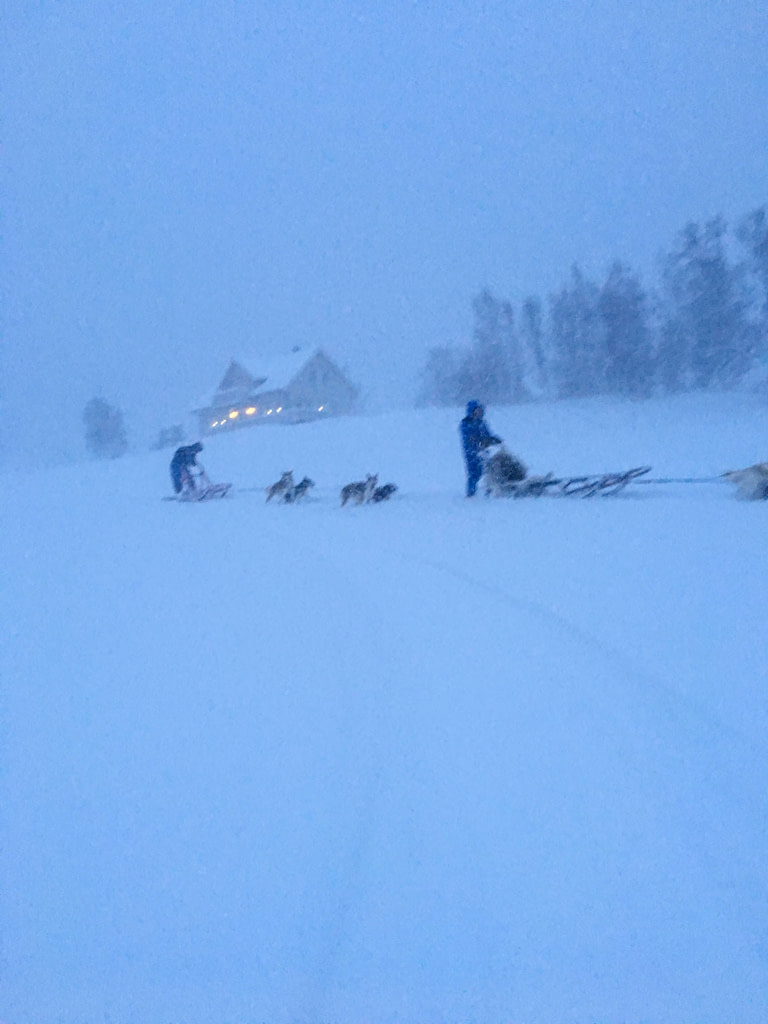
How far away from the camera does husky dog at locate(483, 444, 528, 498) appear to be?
11.5 metres

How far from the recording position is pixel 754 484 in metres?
8.45

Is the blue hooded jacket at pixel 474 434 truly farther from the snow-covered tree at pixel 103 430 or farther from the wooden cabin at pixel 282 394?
the snow-covered tree at pixel 103 430

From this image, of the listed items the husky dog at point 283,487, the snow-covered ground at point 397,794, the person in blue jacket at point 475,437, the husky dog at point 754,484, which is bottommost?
the snow-covered ground at point 397,794

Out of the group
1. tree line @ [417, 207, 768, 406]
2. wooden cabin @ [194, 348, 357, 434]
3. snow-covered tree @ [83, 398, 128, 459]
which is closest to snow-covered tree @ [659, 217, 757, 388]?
tree line @ [417, 207, 768, 406]

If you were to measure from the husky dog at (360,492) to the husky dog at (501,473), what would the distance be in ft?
7.03

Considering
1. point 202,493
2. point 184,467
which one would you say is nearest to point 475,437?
point 202,493

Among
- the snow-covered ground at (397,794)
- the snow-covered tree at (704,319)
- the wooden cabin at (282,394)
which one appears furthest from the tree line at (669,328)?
the snow-covered ground at (397,794)

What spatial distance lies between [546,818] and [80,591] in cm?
518

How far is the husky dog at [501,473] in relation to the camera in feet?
37.7

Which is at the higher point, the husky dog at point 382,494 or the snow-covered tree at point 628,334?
the snow-covered tree at point 628,334

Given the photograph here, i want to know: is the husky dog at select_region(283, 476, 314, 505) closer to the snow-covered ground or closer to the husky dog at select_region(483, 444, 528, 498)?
the husky dog at select_region(483, 444, 528, 498)


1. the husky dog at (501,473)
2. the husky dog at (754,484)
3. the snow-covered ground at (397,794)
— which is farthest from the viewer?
the husky dog at (501,473)

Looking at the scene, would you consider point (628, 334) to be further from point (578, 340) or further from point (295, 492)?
point (295, 492)

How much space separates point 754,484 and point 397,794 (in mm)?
6906
